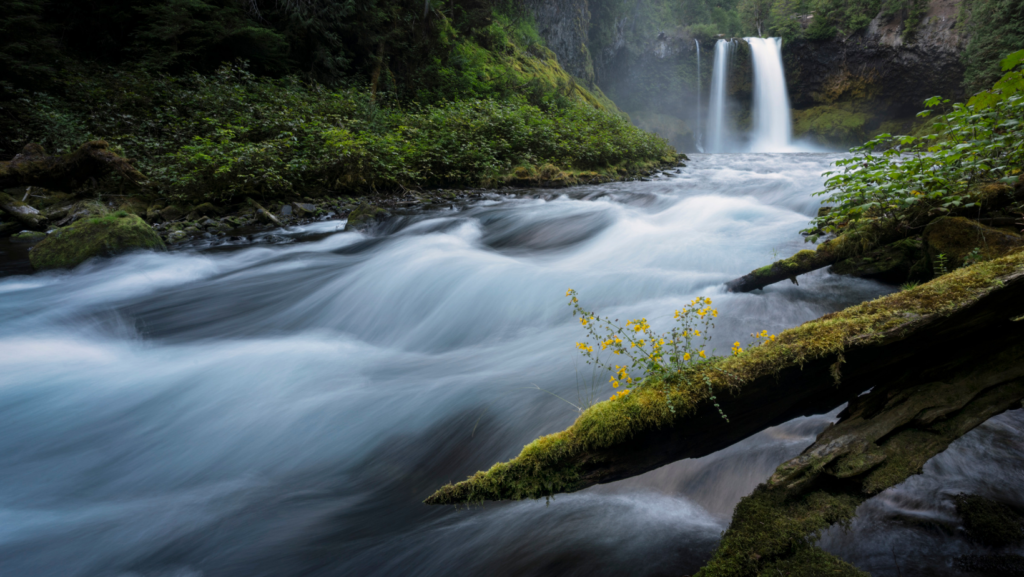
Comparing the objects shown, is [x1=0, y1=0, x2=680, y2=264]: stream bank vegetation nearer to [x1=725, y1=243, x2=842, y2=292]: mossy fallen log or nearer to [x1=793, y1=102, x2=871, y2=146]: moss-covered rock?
[x1=725, y1=243, x2=842, y2=292]: mossy fallen log

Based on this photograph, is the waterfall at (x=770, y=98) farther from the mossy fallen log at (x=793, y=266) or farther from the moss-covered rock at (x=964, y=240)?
the moss-covered rock at (x=964, y=240)

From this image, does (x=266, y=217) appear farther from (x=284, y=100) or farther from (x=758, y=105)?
(x=758, y=105)

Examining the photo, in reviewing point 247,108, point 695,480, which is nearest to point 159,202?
point 247,108

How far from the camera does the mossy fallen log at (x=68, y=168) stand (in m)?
8.23

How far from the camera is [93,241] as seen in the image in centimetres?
632

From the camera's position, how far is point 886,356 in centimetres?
189

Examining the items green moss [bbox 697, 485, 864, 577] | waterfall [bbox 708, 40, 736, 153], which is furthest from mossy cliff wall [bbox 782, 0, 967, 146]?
green moss [bbox 697, 485, 864, 577]

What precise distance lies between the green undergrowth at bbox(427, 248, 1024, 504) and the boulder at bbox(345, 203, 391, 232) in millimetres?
7281

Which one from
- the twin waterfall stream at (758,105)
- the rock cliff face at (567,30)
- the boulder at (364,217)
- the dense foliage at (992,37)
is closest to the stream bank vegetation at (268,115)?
the boulder at (364,217)

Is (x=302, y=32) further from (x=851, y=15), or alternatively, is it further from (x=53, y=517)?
(x=851, y=15)

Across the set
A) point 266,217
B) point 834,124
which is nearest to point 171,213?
point 266,217

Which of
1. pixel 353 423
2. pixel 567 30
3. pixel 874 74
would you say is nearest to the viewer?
pixel 353 423

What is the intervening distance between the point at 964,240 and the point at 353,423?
14.9ft

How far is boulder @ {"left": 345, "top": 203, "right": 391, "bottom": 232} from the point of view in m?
8.23
